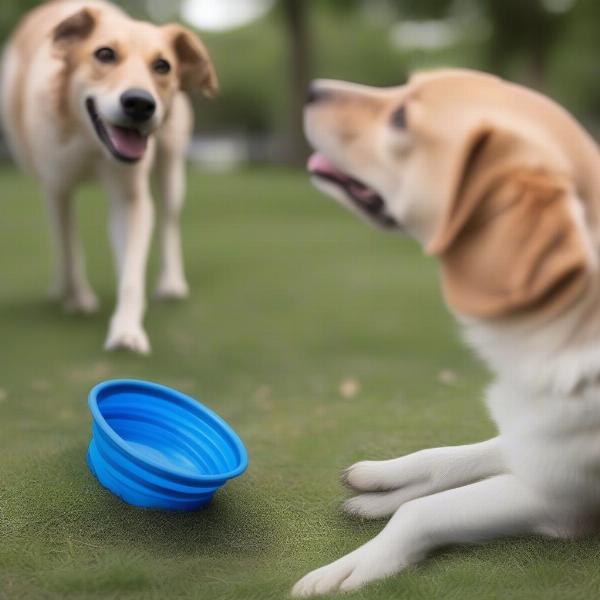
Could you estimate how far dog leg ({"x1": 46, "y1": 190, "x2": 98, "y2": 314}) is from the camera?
15.9ft

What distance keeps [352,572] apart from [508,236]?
0.82 meters

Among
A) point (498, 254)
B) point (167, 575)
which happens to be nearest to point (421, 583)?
point (167, 575)

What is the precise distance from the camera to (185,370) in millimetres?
4008

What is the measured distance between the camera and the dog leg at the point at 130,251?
4156 millimetres

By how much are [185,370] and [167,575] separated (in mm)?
2004

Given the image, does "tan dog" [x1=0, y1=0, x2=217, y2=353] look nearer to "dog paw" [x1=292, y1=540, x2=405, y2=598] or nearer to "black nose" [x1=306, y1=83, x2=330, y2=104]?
"black nose" [x1=306, y1=83, x2=330, y2=104]

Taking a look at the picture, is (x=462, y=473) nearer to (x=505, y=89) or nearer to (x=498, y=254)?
(x=498, y=254)

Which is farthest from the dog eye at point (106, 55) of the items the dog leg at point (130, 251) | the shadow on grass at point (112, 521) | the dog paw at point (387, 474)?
the dog paw at point (387, 474)

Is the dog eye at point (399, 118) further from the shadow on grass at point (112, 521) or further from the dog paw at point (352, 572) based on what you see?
the shadow on grass at point (112, 521)

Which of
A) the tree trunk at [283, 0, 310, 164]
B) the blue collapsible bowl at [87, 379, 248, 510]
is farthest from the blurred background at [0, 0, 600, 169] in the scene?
the blue collapsible bowl at [87, 379, 248, 510]

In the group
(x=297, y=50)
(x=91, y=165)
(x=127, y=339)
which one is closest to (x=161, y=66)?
(x=91, y=165)

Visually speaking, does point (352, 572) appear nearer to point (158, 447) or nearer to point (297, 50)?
point (158, 447)

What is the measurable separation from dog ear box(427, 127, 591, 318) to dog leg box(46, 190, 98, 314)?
3.32 metres

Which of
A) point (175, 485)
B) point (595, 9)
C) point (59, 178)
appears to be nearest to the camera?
point (175, 485)
